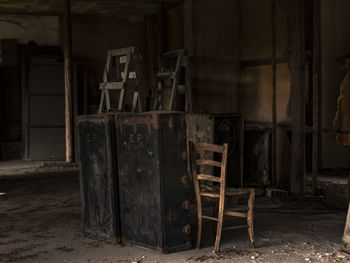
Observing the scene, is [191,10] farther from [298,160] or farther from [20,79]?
[20,79]

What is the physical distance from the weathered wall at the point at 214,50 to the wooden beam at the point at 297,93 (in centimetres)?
193

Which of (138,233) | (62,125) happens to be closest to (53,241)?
(138,233)

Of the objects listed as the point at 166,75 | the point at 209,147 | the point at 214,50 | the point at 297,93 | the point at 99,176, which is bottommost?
the point at 99,176

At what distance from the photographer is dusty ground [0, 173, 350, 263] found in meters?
4.70

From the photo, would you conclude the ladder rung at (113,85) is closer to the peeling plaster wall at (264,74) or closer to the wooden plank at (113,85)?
the wooden plank at (113,85)

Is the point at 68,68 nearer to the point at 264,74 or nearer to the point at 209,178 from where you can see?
the point at 264,74

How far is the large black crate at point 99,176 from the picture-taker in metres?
5.14

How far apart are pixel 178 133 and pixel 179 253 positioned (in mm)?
1174

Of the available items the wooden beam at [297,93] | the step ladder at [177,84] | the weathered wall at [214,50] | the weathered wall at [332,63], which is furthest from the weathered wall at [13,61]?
the wooden beam at [297,93]

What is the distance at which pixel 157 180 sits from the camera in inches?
186

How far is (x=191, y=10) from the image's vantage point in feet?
31.1

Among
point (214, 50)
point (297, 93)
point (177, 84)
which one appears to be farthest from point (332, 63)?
point (177, 84)

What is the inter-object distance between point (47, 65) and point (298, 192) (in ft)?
23.5

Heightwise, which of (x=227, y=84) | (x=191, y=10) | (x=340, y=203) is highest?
(x=191, y=10)
